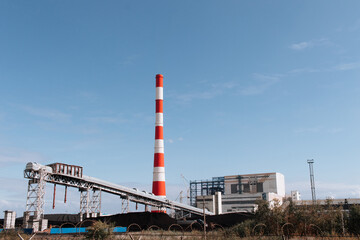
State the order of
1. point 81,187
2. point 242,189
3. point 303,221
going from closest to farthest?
point 303,221
point 81,187
point 242,189

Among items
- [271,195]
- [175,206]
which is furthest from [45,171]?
[271,195]

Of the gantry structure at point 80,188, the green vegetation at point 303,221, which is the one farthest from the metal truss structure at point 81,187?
the green vegetation at point 303,221

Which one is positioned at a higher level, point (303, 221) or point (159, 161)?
point (159, 161)

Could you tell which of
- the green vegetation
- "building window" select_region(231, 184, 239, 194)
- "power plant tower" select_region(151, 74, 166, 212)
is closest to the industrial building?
"building window" select_region(231, 184, 239, 194)

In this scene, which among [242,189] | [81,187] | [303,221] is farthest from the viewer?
[242,189]

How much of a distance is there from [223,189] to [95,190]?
53265 millimetres

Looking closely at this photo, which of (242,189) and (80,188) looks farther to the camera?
(242,189)

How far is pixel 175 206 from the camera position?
182 ft

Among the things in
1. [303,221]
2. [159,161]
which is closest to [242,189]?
[159,161]

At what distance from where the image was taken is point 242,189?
290ft

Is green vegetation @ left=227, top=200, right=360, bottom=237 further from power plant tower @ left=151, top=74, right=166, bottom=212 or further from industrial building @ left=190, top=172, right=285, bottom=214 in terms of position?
industrial building @ left=190, top=172, right=285, bottom=214

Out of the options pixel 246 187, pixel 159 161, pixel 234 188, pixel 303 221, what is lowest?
pixel 303 221

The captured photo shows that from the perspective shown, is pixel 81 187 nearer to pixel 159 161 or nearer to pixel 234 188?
pixel 159 161

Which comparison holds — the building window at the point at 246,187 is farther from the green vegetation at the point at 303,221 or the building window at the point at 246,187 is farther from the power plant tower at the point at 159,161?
the green vegetation at the point at 303,221
